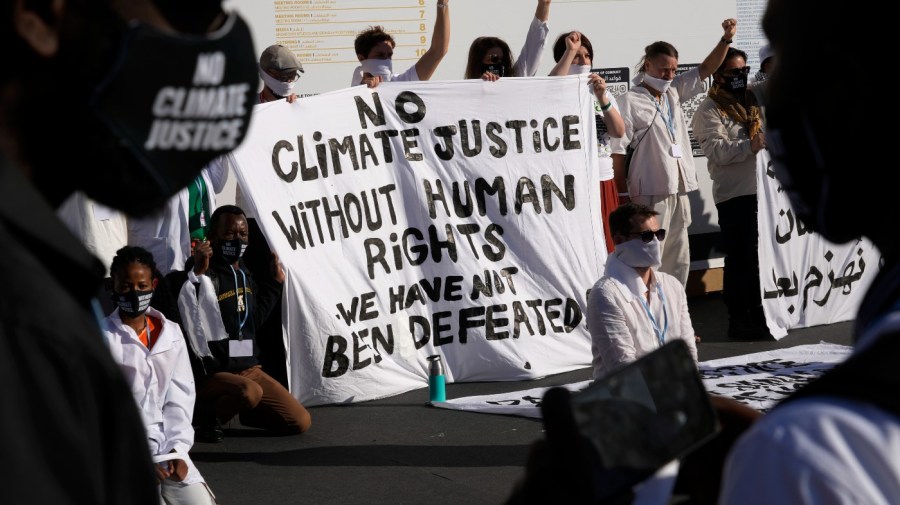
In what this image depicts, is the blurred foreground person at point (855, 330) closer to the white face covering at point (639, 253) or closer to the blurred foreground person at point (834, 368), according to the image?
the blurred foreground person at point (834, 368)

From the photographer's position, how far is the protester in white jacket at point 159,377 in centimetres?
468

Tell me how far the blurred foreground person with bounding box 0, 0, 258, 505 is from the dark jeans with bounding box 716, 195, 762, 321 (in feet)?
26.7

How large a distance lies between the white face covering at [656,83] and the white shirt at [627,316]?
340 centimetres

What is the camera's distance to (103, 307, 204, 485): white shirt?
15.7 ft

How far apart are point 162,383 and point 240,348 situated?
66.0 inches

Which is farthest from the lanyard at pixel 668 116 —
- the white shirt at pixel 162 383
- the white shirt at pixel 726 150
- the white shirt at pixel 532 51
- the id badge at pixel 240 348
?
the white shirt at pixel 162 383

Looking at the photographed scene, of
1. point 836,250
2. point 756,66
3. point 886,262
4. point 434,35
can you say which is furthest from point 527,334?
point 886,262

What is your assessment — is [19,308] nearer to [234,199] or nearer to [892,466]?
[892,466]

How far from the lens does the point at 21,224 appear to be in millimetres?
1065

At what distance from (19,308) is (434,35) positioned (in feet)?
24.5

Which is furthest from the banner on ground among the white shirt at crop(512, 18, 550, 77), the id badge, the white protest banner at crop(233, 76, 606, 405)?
the white shirt at crop(512, 18, 550, 77)

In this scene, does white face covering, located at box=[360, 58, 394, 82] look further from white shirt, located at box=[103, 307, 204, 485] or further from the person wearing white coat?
white shirt, located at box=[103, 307, 204, 485]

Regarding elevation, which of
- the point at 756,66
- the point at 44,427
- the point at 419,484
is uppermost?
the point at 756,66

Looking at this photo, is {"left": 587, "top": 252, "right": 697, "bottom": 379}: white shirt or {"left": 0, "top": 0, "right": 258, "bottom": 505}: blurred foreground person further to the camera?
{"left": 587, "top": 252, "right": 697, "bottom": 379}: white shirt
